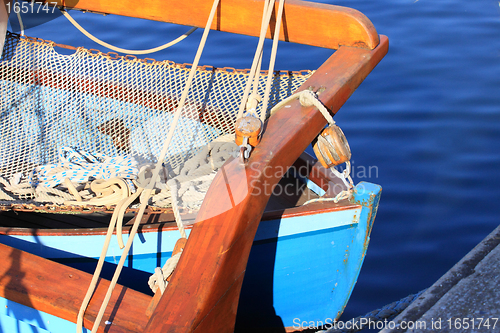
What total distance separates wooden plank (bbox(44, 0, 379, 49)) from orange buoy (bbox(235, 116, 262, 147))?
0.82m

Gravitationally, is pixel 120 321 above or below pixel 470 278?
above

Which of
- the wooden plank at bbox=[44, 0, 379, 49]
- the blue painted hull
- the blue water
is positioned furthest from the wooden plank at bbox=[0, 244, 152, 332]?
the blue water

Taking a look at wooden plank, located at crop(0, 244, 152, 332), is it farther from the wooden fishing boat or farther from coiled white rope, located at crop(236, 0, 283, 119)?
coiled white rope, located at crop(236, 0, 283, 119)

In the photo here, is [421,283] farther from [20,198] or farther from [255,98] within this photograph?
[20,198]

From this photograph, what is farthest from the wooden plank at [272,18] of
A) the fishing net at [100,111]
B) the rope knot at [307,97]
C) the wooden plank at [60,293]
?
the wooden plank at [60,293]

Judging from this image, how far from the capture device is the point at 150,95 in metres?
3.04

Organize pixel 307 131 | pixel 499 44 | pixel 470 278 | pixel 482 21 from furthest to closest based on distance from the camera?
pixel 482 21
pixel 499 44
pixel 470 278
pixel 307 131

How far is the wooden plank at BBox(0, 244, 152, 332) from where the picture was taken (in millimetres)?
1440

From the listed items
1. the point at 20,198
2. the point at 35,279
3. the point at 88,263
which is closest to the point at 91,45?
the point at 20,198

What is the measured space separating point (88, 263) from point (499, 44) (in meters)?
5.88

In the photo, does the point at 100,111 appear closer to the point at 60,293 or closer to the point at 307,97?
the point at 60,293

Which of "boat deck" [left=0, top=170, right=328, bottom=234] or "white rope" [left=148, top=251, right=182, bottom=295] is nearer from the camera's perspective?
"white rope" [left=148, top=251, right=182, bottom=295]

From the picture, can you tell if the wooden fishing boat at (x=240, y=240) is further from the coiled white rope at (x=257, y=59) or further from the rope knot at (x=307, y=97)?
the coiled white rope at (x=257, y=59)

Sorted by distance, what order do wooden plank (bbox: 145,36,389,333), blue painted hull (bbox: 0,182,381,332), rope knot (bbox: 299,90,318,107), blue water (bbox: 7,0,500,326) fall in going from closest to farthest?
1. wooden plank (bbox: 145,36,389,333)
2. rope knot (bbox: 299,90,318,107)
3. blue painted hull (bbox: 0,182,381,332)
4. blue water (bbox: 7,0,500,326)
